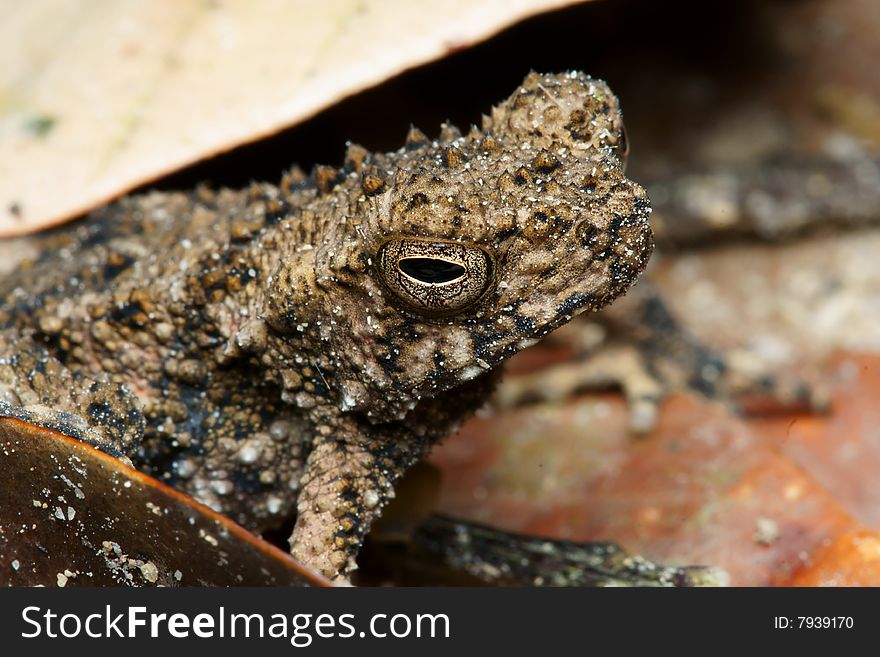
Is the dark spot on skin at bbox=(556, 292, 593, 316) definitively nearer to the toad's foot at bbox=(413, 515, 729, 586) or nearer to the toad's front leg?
the toad's front leg

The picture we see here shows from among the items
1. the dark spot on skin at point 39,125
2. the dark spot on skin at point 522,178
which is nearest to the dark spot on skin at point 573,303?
the dark spot on skin at point 522,178

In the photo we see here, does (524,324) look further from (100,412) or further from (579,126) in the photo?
(100,412)

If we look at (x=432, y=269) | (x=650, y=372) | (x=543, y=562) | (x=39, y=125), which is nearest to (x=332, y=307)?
(x=432, y=269)

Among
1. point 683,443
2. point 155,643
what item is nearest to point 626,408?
point 683,443

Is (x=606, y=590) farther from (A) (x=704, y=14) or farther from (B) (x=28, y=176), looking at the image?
(A) (x=704, y=14)

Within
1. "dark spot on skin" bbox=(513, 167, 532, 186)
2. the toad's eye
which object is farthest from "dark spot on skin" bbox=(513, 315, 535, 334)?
"dark spot on skin" bbox=(513, 167, 532, 186)

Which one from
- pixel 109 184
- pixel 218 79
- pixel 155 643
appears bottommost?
pixel 155 643
